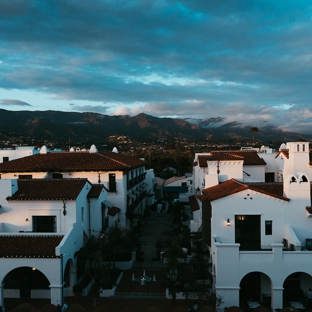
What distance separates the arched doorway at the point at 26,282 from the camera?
20.4 metres

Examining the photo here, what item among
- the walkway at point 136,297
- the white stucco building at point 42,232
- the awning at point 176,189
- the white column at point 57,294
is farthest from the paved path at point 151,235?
the white column at point 57,294

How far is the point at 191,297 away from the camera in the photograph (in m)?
19.4

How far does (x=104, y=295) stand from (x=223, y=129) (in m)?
163

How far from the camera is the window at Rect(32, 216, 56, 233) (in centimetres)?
2175

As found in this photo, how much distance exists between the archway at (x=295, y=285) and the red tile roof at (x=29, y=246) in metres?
12.7

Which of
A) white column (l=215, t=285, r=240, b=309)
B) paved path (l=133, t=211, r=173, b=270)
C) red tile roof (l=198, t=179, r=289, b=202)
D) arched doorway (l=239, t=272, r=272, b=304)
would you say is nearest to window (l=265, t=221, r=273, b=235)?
red tile roof (l=198, t=179, r=289, b=202)

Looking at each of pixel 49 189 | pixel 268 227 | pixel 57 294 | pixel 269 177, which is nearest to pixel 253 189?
pixel 268 227

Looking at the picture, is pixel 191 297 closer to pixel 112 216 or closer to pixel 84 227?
pixel 84 227

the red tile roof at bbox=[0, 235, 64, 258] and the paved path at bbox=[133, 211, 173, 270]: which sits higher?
the red tile roof at bbox=[0, 235, 64, 258]

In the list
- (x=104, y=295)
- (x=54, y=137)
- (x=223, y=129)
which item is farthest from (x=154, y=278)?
(x=223, y=129)

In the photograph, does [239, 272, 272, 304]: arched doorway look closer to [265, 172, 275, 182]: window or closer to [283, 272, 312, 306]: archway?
[283, 272, 312, 306]: archway

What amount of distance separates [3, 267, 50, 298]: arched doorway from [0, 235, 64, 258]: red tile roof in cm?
226

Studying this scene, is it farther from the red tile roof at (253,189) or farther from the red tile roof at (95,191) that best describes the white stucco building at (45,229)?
the red tile roof at (253,189)

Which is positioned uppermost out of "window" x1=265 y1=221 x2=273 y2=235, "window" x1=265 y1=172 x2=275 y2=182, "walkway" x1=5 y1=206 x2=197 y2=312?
"window" x1=265 y1=172 x2=275 y2=182
